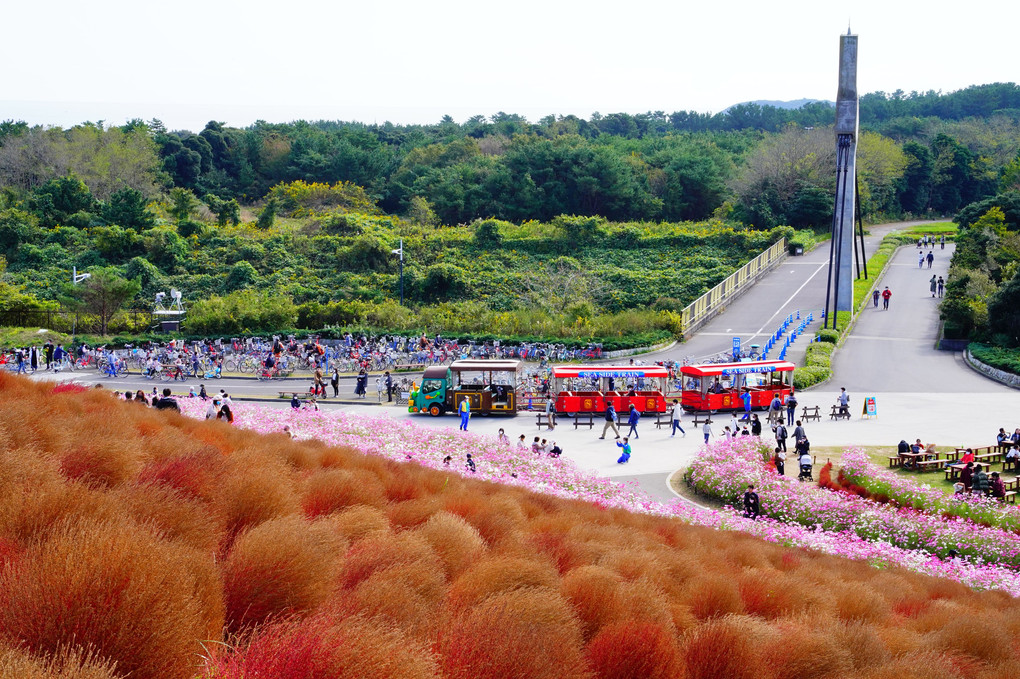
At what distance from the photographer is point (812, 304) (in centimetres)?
4672

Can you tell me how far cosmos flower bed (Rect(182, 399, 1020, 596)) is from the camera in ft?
44.2

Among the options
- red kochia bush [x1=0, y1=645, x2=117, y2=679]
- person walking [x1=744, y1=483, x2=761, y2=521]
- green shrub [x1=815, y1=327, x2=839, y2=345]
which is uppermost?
red kochia bush [x1=0, y1=645, x2=117, y2=679]

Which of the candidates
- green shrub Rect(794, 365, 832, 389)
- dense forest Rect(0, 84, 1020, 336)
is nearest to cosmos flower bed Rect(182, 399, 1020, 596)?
green shrub Rect(794, 365, 832, 389)

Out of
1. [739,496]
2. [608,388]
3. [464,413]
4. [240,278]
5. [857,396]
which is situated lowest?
[739,496]

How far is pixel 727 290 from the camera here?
4847 centimetres

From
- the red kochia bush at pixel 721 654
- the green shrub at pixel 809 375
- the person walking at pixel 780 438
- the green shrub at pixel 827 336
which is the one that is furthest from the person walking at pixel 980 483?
the green shrub at pixel 827 336

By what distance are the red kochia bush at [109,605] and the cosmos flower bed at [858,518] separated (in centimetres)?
1159

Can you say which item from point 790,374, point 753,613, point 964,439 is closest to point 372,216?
point 790,374

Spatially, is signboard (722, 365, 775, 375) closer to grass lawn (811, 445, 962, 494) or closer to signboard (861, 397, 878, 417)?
signboard (861, 397, 878, 417)

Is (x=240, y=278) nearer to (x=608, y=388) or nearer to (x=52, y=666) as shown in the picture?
(x=608, y=388)

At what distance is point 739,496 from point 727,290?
32.2m

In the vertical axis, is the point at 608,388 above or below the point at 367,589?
below

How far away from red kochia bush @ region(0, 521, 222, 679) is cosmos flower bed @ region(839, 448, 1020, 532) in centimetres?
1449

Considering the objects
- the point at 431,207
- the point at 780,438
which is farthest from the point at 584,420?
the point at 431,207
